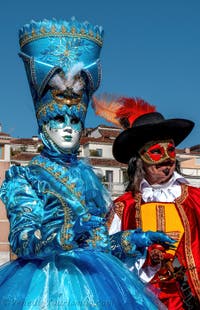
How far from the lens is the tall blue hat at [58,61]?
10.8 ft

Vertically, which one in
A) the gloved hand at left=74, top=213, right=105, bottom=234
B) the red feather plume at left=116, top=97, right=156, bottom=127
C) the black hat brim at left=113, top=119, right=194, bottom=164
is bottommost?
the gloved hand at left=74, top=213, right=105, bottom=234

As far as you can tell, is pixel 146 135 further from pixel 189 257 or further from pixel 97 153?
pixel 97 153

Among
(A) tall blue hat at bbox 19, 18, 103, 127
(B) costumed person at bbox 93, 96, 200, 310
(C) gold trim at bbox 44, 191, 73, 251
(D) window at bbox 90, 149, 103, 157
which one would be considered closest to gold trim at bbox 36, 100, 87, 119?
Result: (A) tall blue hat at bbox 19, 18, 103, 127

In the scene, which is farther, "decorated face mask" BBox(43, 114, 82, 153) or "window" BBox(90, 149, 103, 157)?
"window" BBox(90, 149, 103, 157)

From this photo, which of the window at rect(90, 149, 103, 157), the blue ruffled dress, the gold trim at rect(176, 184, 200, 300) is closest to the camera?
the blue ruffled dress

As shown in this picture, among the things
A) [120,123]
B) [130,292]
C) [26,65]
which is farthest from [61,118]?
[120,123]

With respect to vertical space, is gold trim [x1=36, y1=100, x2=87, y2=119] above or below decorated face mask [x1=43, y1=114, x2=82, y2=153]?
above

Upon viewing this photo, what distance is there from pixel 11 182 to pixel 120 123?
1787mm

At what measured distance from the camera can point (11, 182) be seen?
3176mm

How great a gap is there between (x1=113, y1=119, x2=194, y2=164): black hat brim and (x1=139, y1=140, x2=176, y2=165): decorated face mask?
0.19 ft

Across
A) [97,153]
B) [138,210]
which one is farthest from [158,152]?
[97,153]

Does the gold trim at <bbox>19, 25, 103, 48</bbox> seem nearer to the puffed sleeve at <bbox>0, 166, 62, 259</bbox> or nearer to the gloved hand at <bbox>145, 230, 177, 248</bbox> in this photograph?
the puffed sleeve at <bbox>0, 166, 62, 259</bbox>

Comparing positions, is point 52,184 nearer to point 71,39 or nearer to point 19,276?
point 19,276

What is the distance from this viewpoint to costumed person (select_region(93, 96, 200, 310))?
4.42 m
